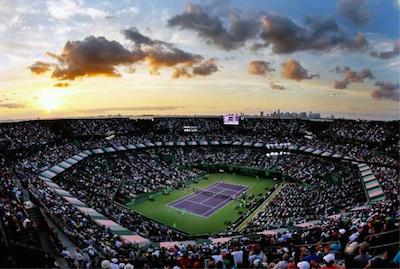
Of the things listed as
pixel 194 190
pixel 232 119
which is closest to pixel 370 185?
pixel 194 190

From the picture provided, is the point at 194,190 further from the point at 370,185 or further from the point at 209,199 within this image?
the point at 370,185

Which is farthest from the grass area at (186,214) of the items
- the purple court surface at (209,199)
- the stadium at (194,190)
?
the purple court surface at (209,199)

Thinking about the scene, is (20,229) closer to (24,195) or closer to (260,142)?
(24,195)

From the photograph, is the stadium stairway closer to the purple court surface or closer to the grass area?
the grass area

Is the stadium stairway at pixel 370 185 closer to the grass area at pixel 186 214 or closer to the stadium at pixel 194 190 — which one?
the stadium at pixel 194 190

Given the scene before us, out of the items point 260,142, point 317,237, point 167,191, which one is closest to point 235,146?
point 260,142

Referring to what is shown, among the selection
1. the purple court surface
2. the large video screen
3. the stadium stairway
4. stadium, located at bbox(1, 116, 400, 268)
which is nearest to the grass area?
stadium, located at bbox(1, 116, 400, 268)
